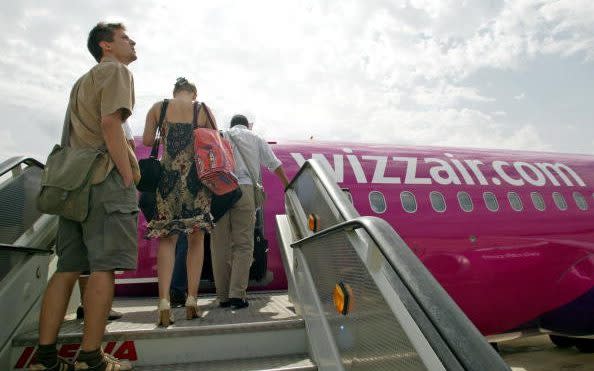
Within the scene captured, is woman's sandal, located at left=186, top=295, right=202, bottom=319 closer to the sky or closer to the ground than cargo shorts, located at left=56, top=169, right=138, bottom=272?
closer to the ground

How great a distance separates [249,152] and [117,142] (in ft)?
5.42

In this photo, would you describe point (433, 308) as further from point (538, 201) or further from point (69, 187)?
point (538, 201)

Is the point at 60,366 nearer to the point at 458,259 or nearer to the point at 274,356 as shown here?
the point at 274,356

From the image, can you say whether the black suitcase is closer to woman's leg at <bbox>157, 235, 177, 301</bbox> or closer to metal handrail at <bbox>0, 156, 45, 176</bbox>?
woman's leg at <bbox>157, 235, 177, 301</bbox>

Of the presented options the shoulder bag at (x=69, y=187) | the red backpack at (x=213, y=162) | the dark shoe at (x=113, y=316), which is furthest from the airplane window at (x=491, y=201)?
the shoulder bag at (x=69, y=187)

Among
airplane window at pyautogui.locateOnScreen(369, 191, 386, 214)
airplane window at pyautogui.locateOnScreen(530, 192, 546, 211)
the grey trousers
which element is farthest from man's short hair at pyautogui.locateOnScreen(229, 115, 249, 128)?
airplane window at pyautogui.locateOnScreen(530, 192, 546, 211)

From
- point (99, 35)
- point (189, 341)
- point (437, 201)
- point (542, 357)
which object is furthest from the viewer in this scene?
point (542, 357)

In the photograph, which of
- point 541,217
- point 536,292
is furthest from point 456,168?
point 536,292

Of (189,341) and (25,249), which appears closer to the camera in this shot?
(189,341)

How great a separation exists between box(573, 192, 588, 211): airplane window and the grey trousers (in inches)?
230

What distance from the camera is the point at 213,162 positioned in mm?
2994

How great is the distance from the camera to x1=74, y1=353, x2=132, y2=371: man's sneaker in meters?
2.09

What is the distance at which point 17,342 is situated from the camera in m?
2.36

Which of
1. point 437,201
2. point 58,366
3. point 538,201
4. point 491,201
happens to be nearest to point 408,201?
point 437,201
